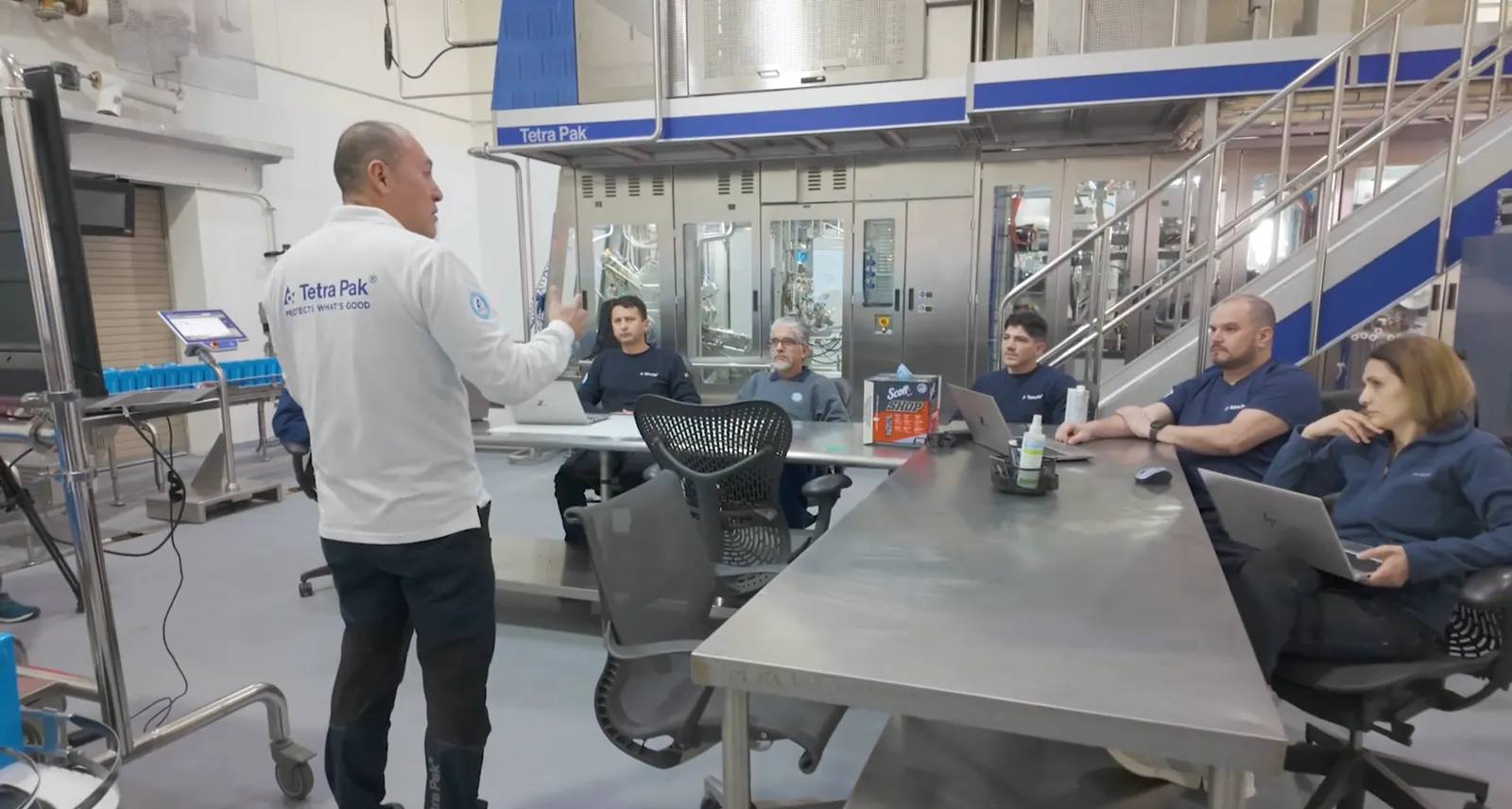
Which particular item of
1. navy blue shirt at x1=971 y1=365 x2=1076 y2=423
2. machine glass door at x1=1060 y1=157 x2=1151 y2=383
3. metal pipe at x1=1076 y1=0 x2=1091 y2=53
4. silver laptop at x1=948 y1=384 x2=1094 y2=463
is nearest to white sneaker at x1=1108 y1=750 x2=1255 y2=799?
silver laptop at x1=948 y1=384 x2=1094 y2=463

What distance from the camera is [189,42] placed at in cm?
608

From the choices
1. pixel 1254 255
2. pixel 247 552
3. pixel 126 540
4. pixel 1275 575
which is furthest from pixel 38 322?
pixel 1254 255

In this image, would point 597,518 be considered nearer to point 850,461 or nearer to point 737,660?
point 737,660

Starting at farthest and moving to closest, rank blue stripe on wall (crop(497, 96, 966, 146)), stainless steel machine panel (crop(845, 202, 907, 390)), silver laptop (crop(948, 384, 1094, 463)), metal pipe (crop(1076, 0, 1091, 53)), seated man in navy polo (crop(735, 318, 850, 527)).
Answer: stainless steel machine panel (crop(845, 202, 907, 390))
blue stripe on wall (crop(497, 96, 966, 146))
metal pipe (crop(1076, 0, 1091, 53))
seated man in navy polo (crop(735, 318, 850, 527))
silver laptop (crop(948, 384, 1094, 463))

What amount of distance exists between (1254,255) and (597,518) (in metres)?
5.59

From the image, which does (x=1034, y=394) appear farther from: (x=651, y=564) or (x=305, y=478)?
(x=305, y=478)

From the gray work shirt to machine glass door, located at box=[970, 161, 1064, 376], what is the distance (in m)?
2.57

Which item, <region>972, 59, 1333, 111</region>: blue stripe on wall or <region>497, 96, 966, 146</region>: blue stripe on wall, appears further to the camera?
<region>497, 96, 966, 146</region>: blue stripe on wall

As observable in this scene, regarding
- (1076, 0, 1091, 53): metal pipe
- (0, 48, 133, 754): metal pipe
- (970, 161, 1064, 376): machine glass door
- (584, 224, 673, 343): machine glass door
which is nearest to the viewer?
(0, 48, 133, 754): metal pipe

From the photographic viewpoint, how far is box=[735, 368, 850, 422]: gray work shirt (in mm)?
3820

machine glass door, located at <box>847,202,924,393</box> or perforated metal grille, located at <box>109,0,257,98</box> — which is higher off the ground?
perforated metal grille, located at <box>109,0,257,98</box>

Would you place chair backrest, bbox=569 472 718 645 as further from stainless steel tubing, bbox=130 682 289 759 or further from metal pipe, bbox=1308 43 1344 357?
metal pipe, bbox=1308 43 1344 357

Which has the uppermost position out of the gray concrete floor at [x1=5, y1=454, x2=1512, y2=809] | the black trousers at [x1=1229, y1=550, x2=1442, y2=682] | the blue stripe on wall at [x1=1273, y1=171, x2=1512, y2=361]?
the blue stripe on wall at [x1=1273, y1=171, x2=1512, y2=361]

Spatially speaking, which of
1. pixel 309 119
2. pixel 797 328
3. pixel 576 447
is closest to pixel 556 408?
pixel 576 447
